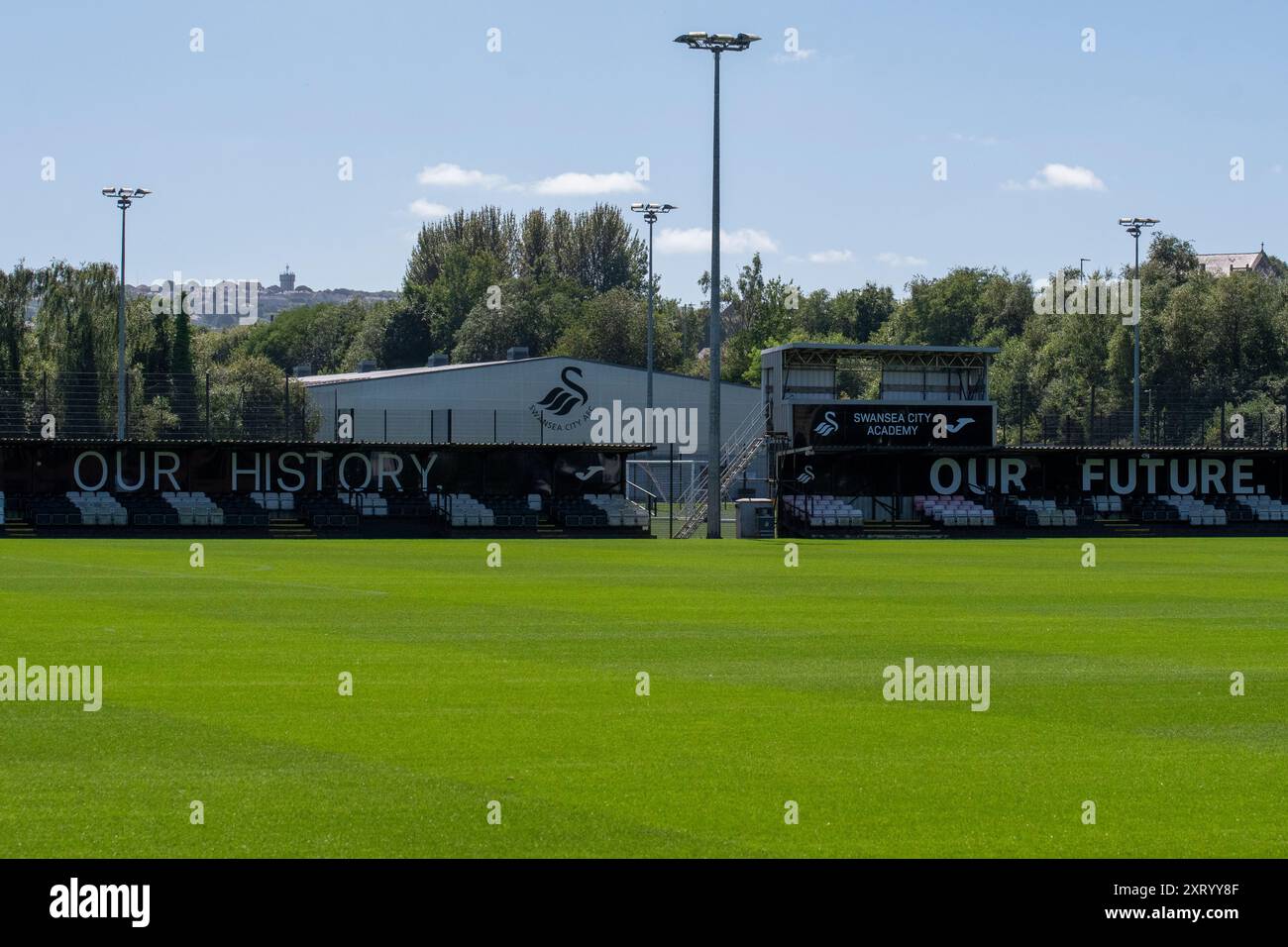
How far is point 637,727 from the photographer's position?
1464 centimetres

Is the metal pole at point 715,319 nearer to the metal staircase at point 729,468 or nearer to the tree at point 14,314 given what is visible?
the metal staircase at point 729,468

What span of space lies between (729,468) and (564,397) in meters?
24.3

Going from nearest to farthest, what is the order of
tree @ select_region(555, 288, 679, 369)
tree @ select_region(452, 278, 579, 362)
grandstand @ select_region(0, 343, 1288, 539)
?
grandstand @ select_region(0, 343, 1288, 539) < tree @ select_region(555, 288, 679, 369) < tree @ select_region(452, 278, 579, 362)

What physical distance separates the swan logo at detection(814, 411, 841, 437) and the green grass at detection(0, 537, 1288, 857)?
3798 cm

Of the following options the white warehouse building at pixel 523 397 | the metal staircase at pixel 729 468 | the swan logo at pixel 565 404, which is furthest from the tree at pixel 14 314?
the metal staircase at pixel 729 468

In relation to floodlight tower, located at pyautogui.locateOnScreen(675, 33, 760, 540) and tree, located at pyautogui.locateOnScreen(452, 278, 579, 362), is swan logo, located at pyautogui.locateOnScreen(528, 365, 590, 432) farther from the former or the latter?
tree, located at pyautogui.locateOnScreen(452, 278, 579, 362)

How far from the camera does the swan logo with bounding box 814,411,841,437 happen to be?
68.1 meters

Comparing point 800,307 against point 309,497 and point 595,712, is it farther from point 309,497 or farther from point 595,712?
point 595,712

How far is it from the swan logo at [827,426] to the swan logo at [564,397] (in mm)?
28269

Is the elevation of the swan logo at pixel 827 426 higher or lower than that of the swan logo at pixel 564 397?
lower

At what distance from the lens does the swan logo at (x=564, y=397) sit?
308 feet

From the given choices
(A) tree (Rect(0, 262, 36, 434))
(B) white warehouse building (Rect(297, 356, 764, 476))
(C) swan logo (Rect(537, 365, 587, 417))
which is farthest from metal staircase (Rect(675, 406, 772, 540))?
(A) tree (Rect(0, 262, 36, 434))
